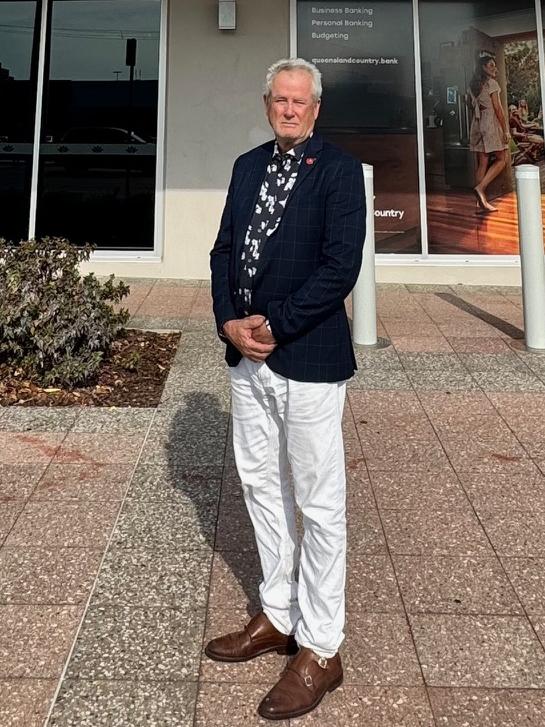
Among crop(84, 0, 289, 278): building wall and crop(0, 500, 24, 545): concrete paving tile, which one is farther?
crop(84, 0, 289, 278): building wall

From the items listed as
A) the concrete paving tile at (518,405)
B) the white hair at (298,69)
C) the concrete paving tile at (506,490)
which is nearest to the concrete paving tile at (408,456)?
the concrete paving tile at (506,490)

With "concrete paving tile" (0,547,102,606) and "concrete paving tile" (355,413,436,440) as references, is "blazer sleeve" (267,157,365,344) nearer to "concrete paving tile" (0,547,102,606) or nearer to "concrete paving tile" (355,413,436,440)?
"concrete paving tile" (0,547,102,606)

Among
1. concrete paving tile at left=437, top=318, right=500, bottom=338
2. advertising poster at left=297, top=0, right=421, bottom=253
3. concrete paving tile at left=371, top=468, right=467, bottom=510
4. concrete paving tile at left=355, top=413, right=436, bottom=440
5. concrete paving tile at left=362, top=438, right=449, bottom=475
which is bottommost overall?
concrete paving tile at left=371, top=468, right=467, bottom=510

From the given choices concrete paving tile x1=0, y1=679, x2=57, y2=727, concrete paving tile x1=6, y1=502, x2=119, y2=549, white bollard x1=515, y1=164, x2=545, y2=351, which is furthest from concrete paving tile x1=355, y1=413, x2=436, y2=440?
concrete paving tile x1=0, y1=679, x2=57, y2=727

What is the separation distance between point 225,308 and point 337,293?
0.42 meters

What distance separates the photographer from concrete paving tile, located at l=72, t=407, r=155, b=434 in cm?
443

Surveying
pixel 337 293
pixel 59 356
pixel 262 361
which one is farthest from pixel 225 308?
pixel 59 356

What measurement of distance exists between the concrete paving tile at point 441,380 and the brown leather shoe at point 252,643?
120 inches

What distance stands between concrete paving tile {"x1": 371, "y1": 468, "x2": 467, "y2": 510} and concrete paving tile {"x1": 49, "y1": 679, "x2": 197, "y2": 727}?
1560mm

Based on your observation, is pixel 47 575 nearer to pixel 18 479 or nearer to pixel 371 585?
pixel 18 479

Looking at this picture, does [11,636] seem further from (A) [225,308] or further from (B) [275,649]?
(A) [225,308]

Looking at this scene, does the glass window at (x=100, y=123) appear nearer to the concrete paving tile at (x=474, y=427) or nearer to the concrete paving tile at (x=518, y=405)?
the concrete paving tile at (x=518, y=405)

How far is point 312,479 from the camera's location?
2258 millimetres

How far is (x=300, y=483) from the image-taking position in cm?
228
